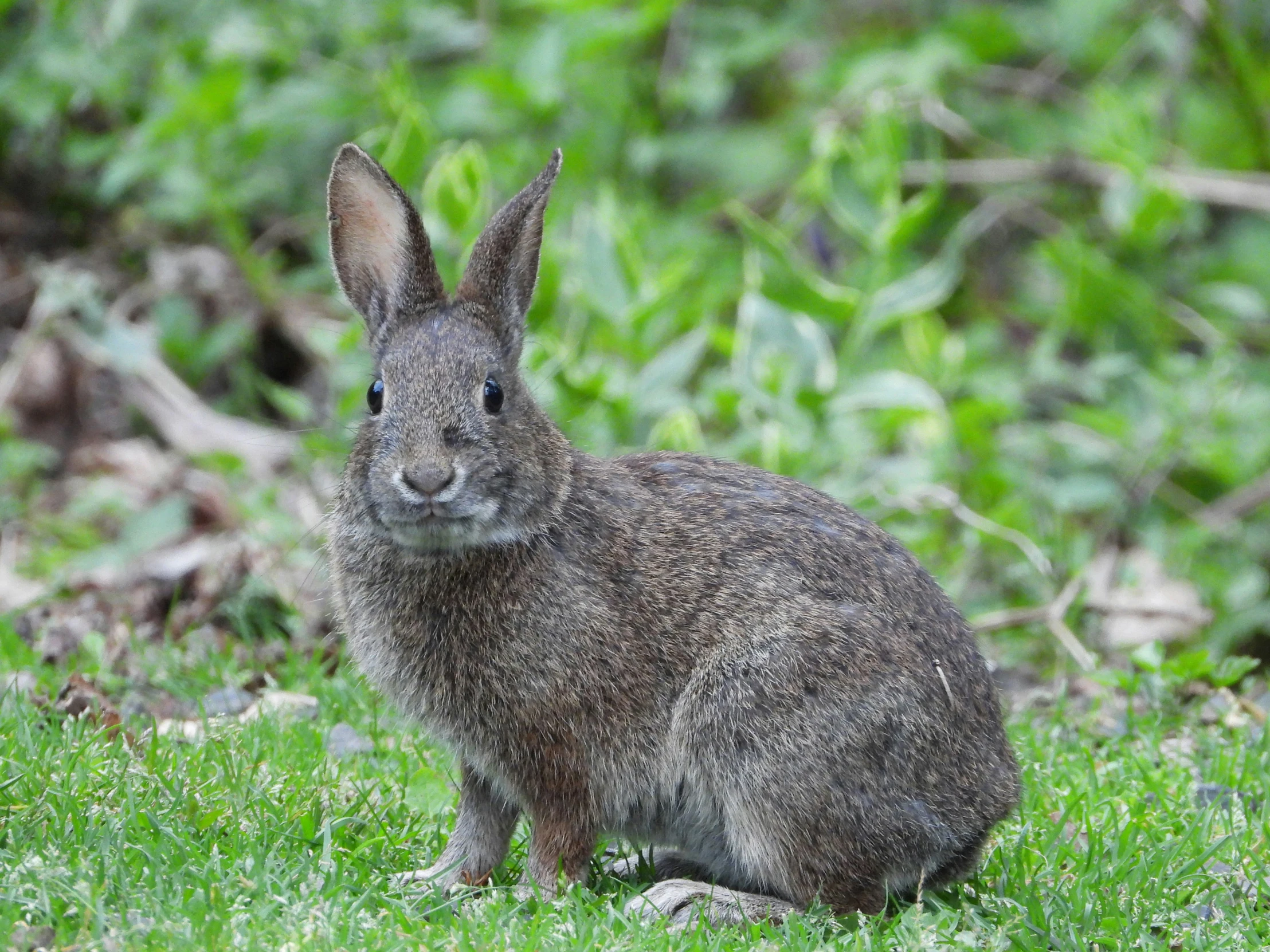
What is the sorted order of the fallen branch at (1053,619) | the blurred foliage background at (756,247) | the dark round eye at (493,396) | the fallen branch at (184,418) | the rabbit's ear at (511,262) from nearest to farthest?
the dark round eye at (493,396) < the rabbit's ear at (511,262) < the fallen branch at (1053,619) < the blurred foliage background at (756,247) < the fallen branch at (184,418)

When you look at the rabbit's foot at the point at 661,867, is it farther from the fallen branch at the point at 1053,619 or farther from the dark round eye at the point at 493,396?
the fallen branch at the point at 1053,619

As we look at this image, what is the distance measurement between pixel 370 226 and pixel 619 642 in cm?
165

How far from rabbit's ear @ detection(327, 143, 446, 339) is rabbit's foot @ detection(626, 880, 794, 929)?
2041 millimetres

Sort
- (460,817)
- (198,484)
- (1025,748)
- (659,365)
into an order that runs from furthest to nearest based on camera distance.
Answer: (198,484)
(659,365)
(1025,748)
(460,817)

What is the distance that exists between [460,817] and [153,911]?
123 centimetres

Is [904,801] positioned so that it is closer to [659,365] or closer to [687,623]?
[687,623]

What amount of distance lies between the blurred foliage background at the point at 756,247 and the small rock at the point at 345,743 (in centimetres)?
161

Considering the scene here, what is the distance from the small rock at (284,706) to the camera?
235 inches

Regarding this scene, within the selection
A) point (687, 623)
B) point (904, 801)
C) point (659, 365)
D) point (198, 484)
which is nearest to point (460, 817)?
point (687, 623)

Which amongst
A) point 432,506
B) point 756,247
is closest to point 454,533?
point 432,506

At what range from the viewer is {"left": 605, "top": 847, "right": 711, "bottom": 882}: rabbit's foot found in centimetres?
514

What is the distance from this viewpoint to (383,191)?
Result: 507 centimetres

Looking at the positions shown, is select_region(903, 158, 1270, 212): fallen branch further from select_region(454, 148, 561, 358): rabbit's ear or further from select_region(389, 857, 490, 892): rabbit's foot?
select_region(389, 857, 490, 892): rabbit's foot

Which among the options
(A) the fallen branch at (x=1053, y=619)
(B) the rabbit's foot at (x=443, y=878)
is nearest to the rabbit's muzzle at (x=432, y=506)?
(B) the rabbit's foot at (x=443, y=878)
